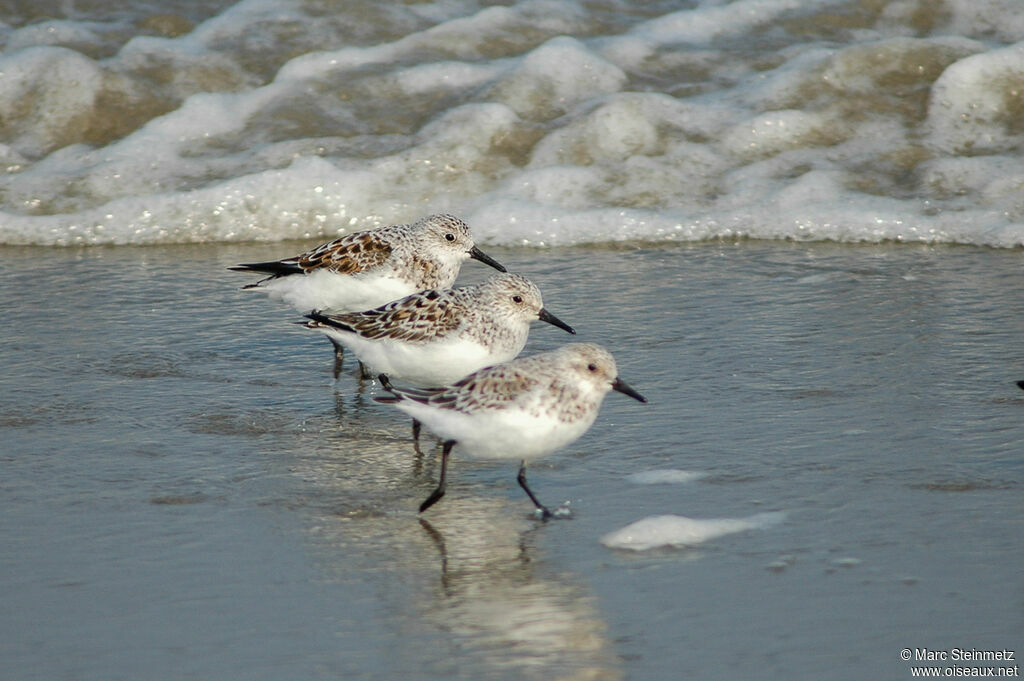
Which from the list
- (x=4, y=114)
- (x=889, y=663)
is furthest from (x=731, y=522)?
(x=4, y=114)

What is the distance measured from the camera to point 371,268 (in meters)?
7.46

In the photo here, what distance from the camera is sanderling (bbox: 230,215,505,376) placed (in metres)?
7.45

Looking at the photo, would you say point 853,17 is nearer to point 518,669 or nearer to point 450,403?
point 450,403

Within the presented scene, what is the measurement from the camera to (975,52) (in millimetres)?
12320

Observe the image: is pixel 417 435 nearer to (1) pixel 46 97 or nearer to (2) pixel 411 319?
(2) pixel 411 319

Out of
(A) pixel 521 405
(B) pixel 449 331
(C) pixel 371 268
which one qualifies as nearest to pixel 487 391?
(A) pixel 521 405

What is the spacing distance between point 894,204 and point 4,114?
28.0 ft

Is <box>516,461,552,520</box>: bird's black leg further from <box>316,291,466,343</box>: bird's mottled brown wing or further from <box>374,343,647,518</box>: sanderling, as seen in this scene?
<box>316,291,466,343</box>: bird's mottled brown wing

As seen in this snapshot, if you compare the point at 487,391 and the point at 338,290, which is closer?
the point at 487,391

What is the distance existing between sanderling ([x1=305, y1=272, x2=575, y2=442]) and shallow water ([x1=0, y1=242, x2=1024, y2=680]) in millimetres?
419

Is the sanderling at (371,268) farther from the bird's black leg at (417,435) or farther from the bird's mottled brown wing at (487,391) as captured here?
the bird's mottled brown wing at (487,391)

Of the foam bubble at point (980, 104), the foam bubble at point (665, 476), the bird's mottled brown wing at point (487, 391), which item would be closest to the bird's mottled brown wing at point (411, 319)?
the bird's mottled brown wing at point (487, 391)

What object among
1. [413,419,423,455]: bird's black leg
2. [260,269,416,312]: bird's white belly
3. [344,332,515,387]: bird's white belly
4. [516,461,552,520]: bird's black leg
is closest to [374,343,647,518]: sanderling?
[516,461,552,520]: bird's black leg

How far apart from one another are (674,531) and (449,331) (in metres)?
1.78
